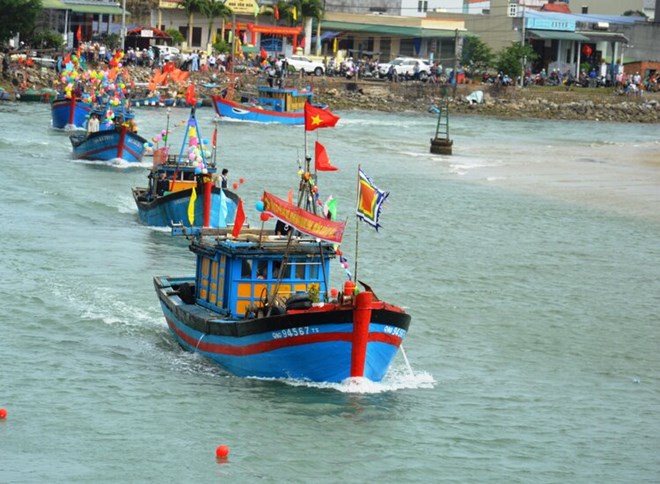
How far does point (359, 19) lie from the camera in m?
113

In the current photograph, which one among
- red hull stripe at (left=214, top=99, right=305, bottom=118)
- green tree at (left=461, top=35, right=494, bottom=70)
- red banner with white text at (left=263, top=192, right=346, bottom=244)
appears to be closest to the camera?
red banner with white text at (left=263, top=192, right=346, bottom=244)

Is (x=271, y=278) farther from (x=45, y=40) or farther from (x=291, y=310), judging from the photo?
(x=45, y=40)

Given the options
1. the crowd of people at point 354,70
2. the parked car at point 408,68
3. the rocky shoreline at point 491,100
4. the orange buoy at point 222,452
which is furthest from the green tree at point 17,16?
the orange buoy at point 222,452

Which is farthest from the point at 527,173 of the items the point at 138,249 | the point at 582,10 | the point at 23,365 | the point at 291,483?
the point at 582,10

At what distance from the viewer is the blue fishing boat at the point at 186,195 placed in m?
43.6

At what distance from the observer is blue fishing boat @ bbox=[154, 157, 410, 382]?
25.9 metres

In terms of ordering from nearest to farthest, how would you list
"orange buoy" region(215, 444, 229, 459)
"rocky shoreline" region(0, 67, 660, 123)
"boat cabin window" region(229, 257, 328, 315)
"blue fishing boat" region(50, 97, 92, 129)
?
"orange buoy" region(215, 444, 229, 459) < "boat cabin window" region(229, 257, 328, 315) < "blue fishing boat" region(50, 97, 92, 129) < "rocky shoreline" region(0, 67, 660, 123)

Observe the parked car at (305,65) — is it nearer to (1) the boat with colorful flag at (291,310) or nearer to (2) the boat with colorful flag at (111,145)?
(2) the boat with colorful flag at (111,145)

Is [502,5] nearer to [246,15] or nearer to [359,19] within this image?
[359,19]

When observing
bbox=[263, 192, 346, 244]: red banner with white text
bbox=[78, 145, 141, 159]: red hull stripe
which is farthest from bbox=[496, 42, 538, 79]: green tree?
bbox=[263, 192, 346, 244]: red banner with white text

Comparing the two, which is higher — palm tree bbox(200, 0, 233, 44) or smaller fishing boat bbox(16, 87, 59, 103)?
palm tree bbox(200, 0, 233, 44)

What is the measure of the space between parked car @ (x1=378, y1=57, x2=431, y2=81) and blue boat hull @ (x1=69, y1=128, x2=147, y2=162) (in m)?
44.0

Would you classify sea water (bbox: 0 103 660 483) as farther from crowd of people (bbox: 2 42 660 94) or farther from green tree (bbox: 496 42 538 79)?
green tree (bbox: 496 42 538 79)

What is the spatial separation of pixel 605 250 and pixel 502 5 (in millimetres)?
71145
